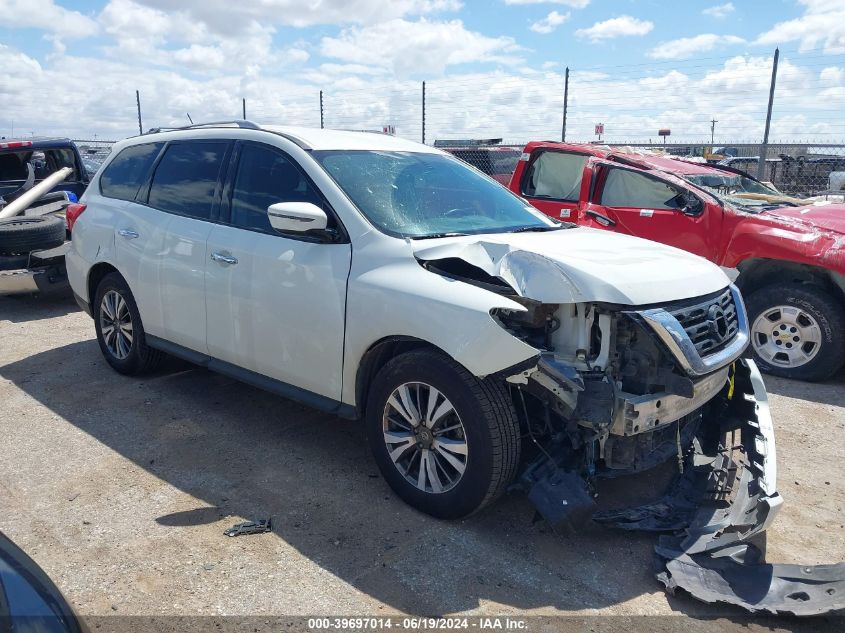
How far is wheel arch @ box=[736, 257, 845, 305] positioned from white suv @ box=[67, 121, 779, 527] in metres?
2.43

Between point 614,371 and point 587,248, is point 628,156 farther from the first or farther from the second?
point 614,371

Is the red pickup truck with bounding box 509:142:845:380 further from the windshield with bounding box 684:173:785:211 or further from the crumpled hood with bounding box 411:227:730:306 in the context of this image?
the crumpled hood with bounding box 411:227:730:306

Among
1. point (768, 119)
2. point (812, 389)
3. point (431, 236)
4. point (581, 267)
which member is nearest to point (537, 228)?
point (431, 236)

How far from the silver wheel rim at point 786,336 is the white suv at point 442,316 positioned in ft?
7.56

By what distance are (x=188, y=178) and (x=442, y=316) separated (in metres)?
2.49

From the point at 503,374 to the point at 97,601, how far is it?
6.33 ft

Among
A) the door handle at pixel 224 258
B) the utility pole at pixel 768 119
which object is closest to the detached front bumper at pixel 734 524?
the door handle at pixel 224 258

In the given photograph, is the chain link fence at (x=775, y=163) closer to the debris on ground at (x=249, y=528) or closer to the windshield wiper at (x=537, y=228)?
the windshield wiper at (x=537, y=228)

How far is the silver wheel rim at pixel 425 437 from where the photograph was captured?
336 cm

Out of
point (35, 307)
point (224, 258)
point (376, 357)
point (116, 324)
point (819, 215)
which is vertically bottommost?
point (35, 307)

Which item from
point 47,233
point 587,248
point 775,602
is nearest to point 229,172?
point 587,248

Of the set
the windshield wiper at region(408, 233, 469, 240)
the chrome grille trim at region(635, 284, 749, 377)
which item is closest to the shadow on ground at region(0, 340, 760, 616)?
the chrome grille trim at region(635, 284, 749, 377)

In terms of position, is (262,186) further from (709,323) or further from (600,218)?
(600,218)

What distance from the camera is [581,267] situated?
129 inches
